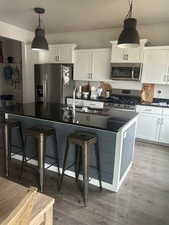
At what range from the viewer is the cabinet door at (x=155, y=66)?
398 cm

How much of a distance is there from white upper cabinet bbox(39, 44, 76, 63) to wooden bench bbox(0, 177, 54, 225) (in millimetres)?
4249

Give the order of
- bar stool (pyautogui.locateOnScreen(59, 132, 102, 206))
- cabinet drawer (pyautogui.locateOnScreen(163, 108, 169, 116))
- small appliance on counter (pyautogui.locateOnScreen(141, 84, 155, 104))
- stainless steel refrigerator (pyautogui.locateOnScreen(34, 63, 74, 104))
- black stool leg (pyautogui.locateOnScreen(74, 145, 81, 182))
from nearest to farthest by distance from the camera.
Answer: bar stool (pyautogui.locateOnScreen(59, 132, 102, 206)) → black stool leg (pyautogui.locateOnScreen(74, 145, 81, 182)) → cabinet drawer (pyautogui.locateOnScreen(163, 108, 169, 116)) → small appliance on counter (pyautogui.locateOnScreen(141, 84, 155, 104)) → stainless steel refrigerator (pyautogui.locateOnScreen(34, 63, 74, 104))

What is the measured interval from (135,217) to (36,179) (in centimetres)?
142

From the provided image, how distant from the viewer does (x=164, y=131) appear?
160 inches

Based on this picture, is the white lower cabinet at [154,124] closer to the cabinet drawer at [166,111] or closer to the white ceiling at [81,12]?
the cabinet drawer at [166,111]

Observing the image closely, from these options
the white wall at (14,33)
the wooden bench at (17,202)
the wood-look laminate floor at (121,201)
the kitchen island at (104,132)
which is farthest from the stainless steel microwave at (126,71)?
the wooden bench at (17,202)

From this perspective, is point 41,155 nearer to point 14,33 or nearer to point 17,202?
point 17,202

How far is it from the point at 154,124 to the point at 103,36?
2.68 metres

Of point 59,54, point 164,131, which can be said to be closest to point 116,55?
point 59,54

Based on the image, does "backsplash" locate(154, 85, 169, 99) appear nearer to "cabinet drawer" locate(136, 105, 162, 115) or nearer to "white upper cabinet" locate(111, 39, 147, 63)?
"cabinet drawer" locate(136, 105, 162, 115)

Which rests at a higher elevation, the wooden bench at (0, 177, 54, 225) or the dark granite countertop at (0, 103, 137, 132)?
the dark granite countertop at (0, 103, 137, 132)

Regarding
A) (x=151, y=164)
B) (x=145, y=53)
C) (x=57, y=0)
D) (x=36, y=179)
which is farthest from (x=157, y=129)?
(x=57, y=0)

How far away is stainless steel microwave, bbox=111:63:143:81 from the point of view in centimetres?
419

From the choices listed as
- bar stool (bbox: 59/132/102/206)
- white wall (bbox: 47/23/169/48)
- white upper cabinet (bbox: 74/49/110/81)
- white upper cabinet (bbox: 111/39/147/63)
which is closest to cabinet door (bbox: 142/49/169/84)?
white upper cabinet (bbox: 111/39/147/63)
